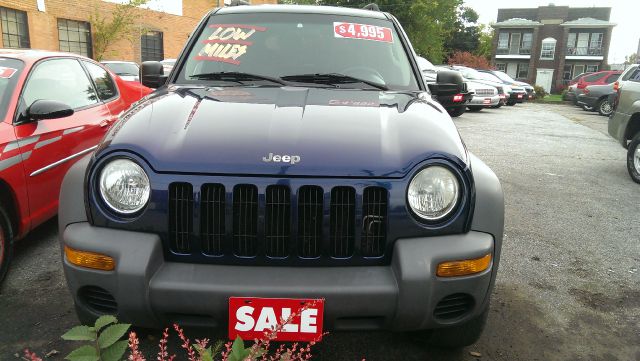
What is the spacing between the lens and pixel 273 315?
185cm

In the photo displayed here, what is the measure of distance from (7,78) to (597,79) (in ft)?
77.3

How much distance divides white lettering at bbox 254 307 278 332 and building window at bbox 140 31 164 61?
904 inches

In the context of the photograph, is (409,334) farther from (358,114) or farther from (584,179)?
(584,179)

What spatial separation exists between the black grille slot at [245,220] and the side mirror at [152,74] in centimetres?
190

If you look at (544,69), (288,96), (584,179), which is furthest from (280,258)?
(544,69)

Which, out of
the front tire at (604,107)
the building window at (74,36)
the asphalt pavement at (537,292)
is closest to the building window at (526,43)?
the front tire at (604,107)

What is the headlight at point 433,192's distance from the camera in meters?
2.01

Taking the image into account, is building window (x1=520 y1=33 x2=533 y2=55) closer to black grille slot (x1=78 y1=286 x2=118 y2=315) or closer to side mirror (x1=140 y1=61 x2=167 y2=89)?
side mirror (x1=140 y1=61 x2=167 y2=89)

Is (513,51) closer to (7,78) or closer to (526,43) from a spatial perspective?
(526,43)

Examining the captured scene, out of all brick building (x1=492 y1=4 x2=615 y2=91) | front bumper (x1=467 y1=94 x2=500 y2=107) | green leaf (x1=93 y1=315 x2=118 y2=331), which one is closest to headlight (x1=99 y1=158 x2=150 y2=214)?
green leaf (x1=93 y1=315 x2=118 y2=331)

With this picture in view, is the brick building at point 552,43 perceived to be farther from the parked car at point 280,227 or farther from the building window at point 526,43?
the parked car at point 280,227

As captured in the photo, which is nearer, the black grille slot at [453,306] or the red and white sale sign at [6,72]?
the black grille slot at [453,306]

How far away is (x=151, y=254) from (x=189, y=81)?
1.48 meters

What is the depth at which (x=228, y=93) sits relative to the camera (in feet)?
8.75
